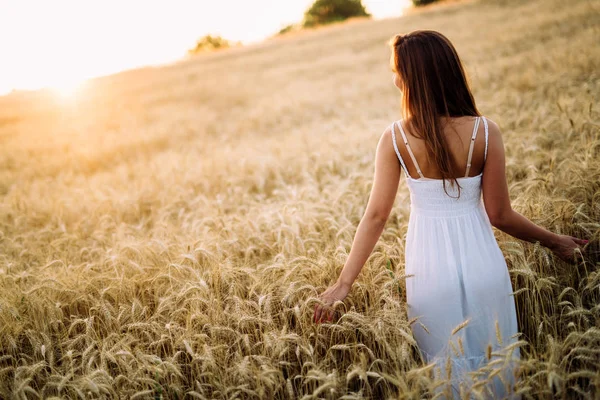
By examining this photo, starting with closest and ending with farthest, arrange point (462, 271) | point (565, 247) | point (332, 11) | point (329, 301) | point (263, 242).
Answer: point (462, 271)
point (329, 301)
point (565, 247)
point (263, 242)
point (332, 11)

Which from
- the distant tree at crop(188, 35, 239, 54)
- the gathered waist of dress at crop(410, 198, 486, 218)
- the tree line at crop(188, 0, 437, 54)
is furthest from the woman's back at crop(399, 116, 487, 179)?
the distant tree at crop(188, 35, 239, 54)

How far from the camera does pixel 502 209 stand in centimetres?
191

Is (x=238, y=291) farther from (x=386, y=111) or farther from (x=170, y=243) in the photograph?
(x=386, y=111)

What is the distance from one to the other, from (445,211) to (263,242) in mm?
1687

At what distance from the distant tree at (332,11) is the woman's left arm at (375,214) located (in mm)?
48975

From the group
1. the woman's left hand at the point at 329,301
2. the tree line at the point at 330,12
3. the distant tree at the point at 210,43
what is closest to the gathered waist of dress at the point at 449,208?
the woman's left hand at the point at 329,301

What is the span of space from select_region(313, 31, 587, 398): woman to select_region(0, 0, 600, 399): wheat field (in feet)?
0.52

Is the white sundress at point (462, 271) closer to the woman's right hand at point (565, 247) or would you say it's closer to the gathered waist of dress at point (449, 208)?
the gathered waist of dress at point (449, 208)

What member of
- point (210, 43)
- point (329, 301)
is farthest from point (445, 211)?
point (210, 43)

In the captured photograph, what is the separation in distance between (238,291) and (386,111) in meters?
6.50

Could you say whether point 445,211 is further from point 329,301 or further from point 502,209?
point 329,301

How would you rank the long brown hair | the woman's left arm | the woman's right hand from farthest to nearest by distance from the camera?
the woman's right hand, the woman's left arm, the long brown hair

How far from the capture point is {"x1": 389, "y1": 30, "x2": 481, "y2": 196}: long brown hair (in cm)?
168

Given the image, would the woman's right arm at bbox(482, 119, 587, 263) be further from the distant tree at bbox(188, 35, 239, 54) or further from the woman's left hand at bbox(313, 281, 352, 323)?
the distant tree at bbox(188, 35, 239, 54)
